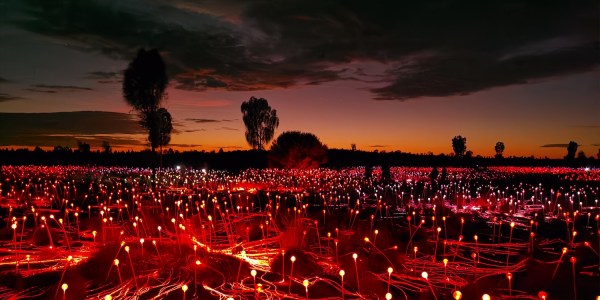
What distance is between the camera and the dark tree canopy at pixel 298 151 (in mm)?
27438

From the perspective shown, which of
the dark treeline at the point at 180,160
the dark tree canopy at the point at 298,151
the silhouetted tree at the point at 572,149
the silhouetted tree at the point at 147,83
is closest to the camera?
the silhouetted tree at the point at 147,83

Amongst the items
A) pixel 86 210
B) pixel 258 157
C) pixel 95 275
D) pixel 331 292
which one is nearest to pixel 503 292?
pixel 331 292

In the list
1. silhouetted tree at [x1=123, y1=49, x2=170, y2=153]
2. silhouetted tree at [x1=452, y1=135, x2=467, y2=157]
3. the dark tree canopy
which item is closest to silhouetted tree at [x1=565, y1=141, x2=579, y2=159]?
silhouetted tree at [x1=452, y1=135, x2=467, y2=157]

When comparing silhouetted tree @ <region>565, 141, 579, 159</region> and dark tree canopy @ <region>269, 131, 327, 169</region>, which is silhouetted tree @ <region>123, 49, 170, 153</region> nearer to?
dark tree canopy @ <region>269, 131, 327, 169</region>

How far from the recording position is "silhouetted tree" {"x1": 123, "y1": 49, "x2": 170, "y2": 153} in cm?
1911

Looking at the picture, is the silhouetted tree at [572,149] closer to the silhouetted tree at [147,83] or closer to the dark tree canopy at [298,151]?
the dark tree canopy at [298,151]

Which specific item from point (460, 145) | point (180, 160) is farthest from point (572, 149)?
point (180, 160)

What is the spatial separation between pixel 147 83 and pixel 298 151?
10400 millimetres

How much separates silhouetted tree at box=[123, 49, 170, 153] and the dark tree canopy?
31.4 feet

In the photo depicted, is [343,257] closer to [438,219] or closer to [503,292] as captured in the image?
[503,292]

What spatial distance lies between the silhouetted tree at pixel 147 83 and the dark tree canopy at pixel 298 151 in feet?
31.4

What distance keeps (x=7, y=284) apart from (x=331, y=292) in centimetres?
409

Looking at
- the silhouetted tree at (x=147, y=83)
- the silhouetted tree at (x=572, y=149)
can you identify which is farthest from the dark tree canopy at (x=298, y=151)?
the silhouetted tree at (x=572, y=149)

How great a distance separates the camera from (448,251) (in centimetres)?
838
